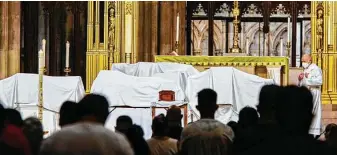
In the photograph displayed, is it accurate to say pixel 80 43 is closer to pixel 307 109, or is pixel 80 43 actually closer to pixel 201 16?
pixel 201 16

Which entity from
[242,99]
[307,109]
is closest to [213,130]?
[307,109]

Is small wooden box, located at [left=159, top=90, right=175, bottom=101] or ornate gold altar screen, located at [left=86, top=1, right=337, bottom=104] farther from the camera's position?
ornate gold altar screen, located at [left=86, top=1, right=337, bottom=104]

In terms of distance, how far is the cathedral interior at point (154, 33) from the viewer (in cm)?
2150

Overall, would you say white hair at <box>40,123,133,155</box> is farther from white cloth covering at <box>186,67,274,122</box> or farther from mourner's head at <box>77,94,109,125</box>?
white cloth covering at <box>186,67,274,122</box>

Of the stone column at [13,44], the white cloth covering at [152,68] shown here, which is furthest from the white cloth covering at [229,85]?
the stone column at [13,44]

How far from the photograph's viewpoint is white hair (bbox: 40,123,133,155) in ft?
13.3

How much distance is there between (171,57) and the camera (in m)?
18.5

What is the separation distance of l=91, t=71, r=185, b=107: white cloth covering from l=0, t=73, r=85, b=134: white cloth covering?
0.79 m

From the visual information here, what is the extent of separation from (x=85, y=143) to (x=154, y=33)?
62.1 feet

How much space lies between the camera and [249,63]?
60.7ft

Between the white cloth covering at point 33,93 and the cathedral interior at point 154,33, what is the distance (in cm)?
228

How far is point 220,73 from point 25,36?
876 centimetres

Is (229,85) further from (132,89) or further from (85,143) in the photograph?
(85,143)

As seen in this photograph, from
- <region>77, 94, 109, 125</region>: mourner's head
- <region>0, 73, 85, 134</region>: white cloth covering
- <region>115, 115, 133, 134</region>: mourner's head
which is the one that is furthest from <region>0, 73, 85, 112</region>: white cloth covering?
<region>77, 94, 109, 125</region>: mourner's head
